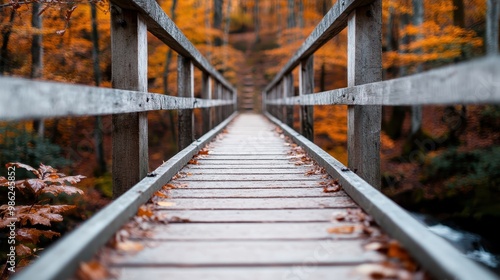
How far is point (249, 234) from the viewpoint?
1739 millimetres

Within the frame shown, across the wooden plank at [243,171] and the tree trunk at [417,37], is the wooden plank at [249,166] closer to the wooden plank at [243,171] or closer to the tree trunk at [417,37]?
the wooden plank at [243,171]

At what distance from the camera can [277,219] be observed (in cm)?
195

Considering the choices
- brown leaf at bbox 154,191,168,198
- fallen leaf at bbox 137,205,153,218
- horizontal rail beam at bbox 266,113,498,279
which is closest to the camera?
horizontal rail beam at bbox 266,113,498,279

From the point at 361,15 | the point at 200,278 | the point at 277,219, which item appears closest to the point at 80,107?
the point at 200,278

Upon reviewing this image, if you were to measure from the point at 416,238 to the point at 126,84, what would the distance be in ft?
5.96

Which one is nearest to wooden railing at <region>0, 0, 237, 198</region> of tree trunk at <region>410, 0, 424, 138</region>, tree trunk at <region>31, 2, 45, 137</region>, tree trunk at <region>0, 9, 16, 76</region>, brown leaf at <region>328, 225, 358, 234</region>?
brown leaf at <region>328, 225, 358, 234</region>

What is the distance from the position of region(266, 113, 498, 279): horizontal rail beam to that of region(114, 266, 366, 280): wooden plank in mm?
219

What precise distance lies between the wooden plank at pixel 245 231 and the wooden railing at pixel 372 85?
66 cm

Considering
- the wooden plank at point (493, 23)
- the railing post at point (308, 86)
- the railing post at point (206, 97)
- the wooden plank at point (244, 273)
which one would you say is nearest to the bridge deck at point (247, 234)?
the wooden plank at point (244, 273)

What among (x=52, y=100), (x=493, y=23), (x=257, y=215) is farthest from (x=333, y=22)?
(x=493, y=23)

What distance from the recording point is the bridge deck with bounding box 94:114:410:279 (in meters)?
1.38

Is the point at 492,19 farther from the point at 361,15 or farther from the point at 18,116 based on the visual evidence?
the point at 18,116

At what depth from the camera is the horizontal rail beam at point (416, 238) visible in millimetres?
1132

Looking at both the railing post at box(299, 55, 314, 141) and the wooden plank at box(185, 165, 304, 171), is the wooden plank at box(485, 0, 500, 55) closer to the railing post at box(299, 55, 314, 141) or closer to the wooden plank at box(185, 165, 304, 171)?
the railing post at box(299, 55, 314, 141)
